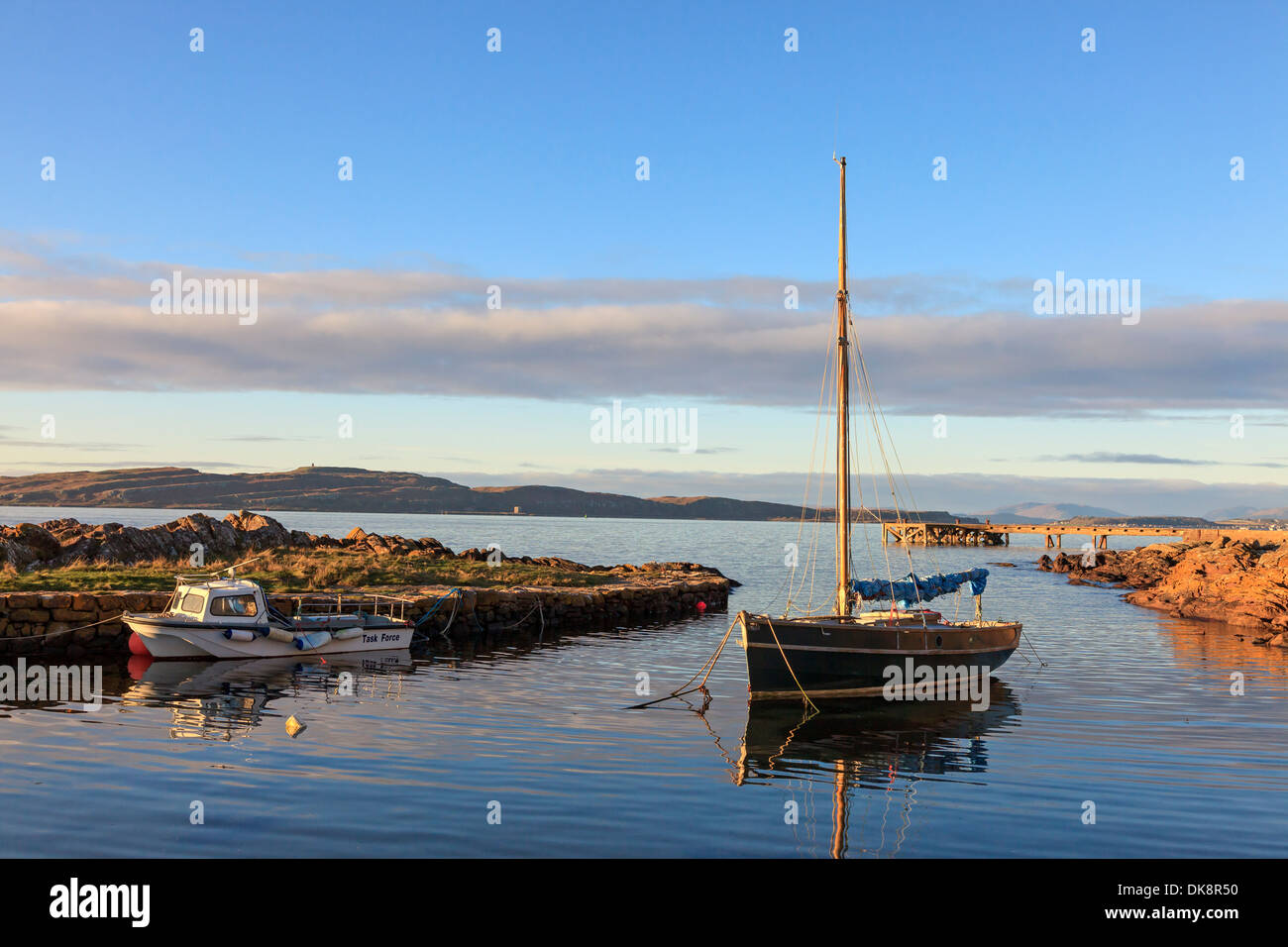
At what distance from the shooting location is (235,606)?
105 ft

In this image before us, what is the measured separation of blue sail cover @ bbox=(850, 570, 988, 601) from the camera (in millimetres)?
31750

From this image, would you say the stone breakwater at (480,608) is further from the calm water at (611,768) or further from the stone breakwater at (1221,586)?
the stone breakwater at (1221,586)

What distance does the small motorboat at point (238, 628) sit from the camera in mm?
31172

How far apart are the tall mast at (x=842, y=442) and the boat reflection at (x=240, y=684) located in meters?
13.1

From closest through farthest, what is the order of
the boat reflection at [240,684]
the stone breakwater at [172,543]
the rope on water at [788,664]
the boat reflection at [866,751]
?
the boat reflection at [866,751] < the boat reflection at [240,684] < the rope on water at [788,664] < the stone breakwater at [172,543]

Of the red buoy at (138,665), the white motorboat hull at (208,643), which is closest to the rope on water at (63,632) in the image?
the white motorboat hull at (208,643)

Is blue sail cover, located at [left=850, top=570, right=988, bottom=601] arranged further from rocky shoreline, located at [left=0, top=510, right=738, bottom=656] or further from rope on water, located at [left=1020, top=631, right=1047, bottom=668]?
rocky shoreline, located at [left=0, top=510, right=738, bottom=656]

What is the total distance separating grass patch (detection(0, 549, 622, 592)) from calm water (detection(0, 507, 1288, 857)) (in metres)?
10.4

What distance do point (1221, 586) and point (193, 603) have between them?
54.9 metres

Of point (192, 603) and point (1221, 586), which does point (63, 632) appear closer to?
point (192, 603)

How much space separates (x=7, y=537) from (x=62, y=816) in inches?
1575

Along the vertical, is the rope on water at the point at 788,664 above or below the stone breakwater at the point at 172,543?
below
